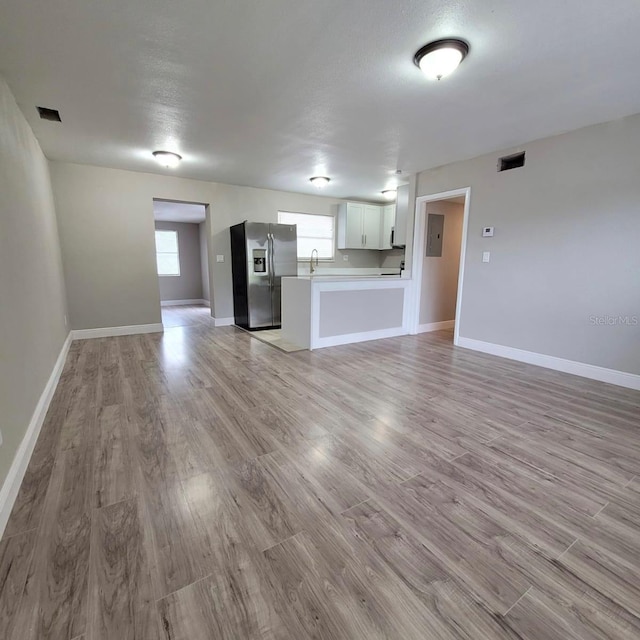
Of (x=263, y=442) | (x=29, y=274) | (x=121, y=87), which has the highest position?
(x=121, y=87)

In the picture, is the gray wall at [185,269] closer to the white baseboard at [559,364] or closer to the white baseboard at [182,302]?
the white baseboard at [182,302]

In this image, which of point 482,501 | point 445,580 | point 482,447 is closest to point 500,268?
point 482,447

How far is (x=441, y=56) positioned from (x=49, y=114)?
11.4 feet

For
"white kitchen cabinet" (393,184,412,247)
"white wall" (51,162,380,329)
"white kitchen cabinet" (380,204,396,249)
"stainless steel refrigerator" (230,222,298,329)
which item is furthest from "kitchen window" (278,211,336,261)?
"white kitchen cabinet" (393,184,412,247)

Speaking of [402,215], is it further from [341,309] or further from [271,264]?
[271,264]

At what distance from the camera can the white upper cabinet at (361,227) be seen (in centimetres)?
673

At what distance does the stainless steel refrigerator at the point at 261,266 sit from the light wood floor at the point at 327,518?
9.08 feet

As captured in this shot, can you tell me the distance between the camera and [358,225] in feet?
22.5

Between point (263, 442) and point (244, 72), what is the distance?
2.64 m

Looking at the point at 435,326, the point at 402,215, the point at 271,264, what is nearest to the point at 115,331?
the point at 271,264

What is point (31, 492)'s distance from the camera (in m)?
1.63

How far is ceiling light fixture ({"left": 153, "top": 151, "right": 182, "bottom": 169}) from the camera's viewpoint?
4.02m

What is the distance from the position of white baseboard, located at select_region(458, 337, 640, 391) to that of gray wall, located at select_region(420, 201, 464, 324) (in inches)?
41.3

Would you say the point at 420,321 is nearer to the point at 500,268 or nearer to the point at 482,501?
the point at 500,268
